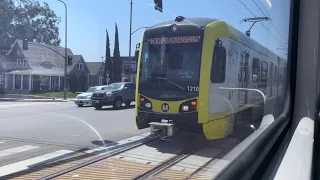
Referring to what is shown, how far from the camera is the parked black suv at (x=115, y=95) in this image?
6.14 feet

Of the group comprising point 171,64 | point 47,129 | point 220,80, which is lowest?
point 47,129

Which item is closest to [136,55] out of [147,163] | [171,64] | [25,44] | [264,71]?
[171,64]

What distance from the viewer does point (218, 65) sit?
112 inches

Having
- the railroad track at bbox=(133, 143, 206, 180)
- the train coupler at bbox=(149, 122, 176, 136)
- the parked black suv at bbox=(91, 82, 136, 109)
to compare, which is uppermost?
A: the parked black suv at bbox=(91, 82, 136, 109)

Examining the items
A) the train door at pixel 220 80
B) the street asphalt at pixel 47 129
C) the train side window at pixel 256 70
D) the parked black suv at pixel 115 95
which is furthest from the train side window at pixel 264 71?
the street asphalt at pixel 47 129

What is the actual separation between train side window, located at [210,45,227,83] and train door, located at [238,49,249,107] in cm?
31

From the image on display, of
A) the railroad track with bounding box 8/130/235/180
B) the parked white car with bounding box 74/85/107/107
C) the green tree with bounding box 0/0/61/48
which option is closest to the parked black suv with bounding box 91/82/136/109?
the parked white car with bounding box 74/85/107/107

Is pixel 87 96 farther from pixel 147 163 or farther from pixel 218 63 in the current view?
pixel 218 63

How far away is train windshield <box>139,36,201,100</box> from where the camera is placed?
92.7 inches

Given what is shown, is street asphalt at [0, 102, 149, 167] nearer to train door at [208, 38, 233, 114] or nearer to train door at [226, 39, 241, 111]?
train door at [208, 38, 233, 114]

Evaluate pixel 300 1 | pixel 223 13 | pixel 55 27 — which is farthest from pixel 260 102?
pixel 300 1

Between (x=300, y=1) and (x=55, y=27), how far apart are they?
6.03m

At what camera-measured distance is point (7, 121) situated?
1512 mm

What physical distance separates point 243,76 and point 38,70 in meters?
2.18
